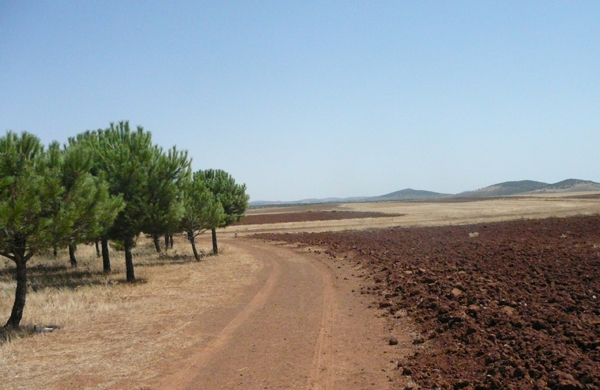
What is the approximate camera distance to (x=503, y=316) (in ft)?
31.6

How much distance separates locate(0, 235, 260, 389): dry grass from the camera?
859cm

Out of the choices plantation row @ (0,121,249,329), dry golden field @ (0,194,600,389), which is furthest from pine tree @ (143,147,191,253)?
dry golden field @ (0,194,600,389)

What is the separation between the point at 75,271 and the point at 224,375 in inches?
797

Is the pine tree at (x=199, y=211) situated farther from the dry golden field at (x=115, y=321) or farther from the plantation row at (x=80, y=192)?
the plantation row at (x=80, y=192)

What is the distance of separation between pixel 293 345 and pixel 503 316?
4815 millimetres

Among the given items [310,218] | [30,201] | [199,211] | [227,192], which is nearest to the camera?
[30,201]

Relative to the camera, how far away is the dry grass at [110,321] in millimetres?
8586

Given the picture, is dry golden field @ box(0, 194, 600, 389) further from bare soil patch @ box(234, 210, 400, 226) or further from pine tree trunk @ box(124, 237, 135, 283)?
bare soil patch @ box(234, 210, 400, 226)

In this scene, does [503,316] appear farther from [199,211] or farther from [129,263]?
[199,211]

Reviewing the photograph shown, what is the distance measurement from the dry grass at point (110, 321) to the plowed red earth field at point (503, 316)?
5747mm

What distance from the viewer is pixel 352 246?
2997 cm

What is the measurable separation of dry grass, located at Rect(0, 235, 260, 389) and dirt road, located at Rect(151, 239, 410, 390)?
751 mm

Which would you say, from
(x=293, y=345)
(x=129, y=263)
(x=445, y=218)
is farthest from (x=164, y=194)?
(x=445, y=218)

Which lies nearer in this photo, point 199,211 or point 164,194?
point 164,194
